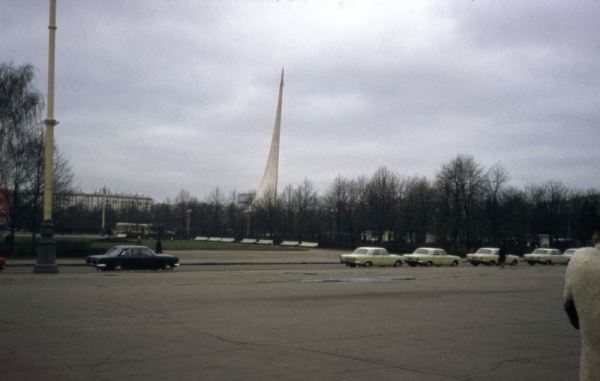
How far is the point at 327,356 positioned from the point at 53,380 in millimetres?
3882

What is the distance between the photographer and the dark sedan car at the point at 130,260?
3359 cm

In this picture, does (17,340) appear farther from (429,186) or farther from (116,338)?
A: (429,186)

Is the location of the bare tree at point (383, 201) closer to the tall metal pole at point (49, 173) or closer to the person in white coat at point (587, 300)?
the tall metal pole at point (49, 173)

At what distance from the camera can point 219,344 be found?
34.4ft

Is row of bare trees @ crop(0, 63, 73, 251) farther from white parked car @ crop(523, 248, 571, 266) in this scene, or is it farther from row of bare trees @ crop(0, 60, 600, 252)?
white parked car @ crop(523, 248, 571, 266)

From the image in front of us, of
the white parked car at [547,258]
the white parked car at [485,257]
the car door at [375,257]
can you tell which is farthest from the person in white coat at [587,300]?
the white parked car at [547,258]

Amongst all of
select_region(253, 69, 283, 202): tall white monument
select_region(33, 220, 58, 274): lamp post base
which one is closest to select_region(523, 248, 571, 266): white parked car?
select_region(33, 220, 58, 274): lamp post base

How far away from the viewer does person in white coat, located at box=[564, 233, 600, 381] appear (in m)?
4.36

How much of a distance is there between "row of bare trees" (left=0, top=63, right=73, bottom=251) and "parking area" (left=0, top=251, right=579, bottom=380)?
2964 centimetres

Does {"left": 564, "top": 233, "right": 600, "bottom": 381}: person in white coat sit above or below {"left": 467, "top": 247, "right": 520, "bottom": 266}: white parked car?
above

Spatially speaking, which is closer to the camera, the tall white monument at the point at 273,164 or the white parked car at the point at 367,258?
the white parked car at the point at 367,258

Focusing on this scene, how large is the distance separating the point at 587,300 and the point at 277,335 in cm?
772

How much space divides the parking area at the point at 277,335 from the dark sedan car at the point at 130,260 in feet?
42.8

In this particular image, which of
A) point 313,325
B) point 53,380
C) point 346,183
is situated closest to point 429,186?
point 346,183
